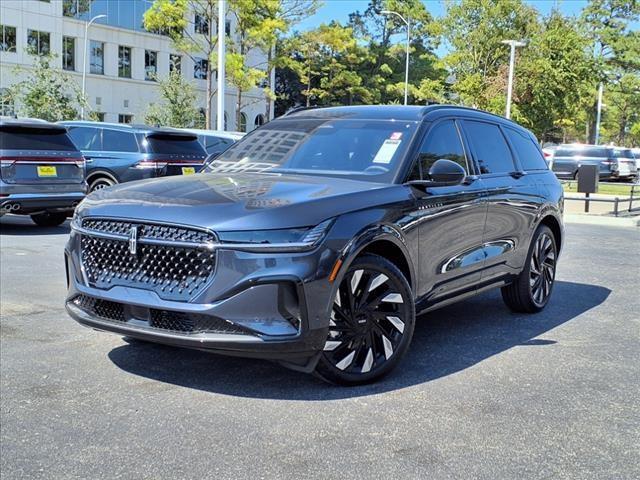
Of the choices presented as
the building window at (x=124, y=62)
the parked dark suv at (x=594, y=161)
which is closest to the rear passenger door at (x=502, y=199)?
the parked dark suv at (x=594, y=161)

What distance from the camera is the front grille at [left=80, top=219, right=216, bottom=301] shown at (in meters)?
3.86

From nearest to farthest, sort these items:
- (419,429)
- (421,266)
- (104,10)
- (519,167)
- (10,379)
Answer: (419,429) → (10,379) → (421,266) → (519,167) → (104,10)

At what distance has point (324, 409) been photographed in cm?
404

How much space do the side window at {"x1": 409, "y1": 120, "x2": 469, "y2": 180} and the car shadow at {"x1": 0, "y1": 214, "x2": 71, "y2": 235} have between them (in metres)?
8.22

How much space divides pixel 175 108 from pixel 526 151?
98.9 ft

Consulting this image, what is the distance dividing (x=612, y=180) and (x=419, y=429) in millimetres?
34195

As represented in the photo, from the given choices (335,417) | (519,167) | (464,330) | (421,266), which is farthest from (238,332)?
(519,167)

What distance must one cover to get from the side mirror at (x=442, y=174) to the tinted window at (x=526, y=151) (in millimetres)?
1886

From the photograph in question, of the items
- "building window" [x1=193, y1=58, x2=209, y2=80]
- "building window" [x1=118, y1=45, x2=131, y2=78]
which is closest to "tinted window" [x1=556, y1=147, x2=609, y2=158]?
"building window" [x1=193, y1=58, x2=209, y2=80]

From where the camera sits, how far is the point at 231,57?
1271 inches

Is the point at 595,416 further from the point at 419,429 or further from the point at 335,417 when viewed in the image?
the point at 335,417

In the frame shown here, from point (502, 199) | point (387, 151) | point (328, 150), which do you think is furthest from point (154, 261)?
point (502, 199)

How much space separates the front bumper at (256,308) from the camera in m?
3.78

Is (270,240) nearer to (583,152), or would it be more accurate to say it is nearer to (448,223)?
(448,223)
